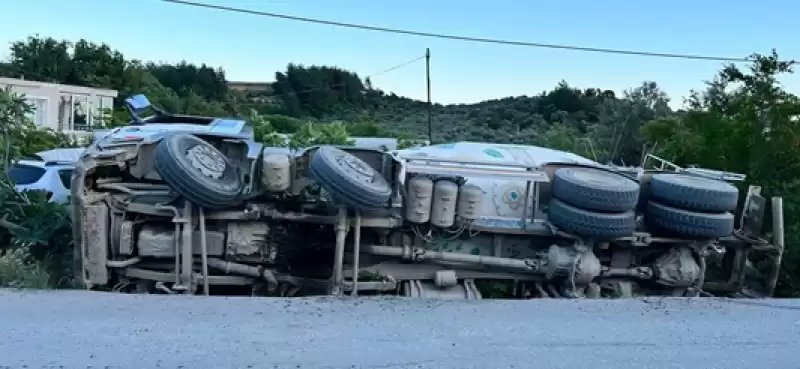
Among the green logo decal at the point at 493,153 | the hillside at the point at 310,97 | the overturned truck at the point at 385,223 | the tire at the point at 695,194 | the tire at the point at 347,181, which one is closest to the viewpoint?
the tire at the point at 347,181

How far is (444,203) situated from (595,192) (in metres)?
1.40

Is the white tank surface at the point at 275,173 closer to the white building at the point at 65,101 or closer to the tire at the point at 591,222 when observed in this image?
the tire at the point at 591,222

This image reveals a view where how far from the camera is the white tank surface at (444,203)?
7465 mm

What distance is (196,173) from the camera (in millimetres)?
6879

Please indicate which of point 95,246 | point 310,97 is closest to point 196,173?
point 95,246

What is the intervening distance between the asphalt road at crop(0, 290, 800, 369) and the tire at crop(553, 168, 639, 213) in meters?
1.15

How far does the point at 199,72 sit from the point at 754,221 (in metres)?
55.9

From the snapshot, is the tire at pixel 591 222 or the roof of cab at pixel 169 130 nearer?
the tire at pixel 591 222

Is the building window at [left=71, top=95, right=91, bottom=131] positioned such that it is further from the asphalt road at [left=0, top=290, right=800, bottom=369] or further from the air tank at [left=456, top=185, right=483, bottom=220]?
the asphalt road at [left=0, top=290, right=800, bottom=369]

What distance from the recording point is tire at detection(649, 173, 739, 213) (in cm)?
785

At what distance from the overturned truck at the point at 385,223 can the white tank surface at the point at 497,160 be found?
0.07ft

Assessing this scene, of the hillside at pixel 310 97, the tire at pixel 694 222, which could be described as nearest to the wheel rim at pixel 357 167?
the tire at pixel 694 222

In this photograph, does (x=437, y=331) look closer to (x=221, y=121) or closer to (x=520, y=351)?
(x=520, y=351)

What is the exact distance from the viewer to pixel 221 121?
409 inches
